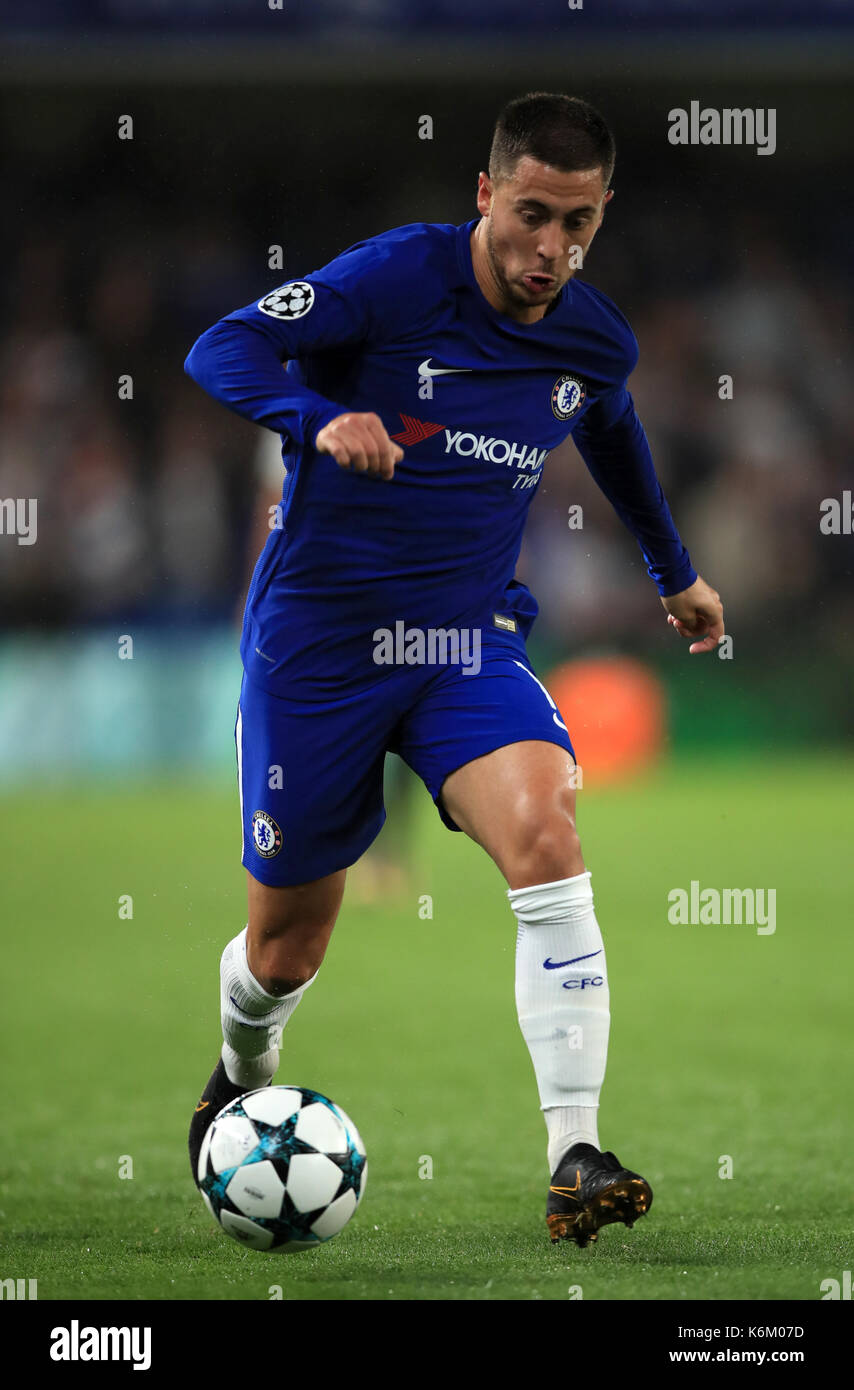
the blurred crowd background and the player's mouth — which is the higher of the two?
the blurred crowd background

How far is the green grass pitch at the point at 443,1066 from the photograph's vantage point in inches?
141

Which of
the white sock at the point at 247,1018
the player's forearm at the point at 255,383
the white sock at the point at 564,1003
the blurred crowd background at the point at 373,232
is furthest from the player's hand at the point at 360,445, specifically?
the blurred crowd background at the point at 373,232

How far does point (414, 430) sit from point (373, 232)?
12.6 metres

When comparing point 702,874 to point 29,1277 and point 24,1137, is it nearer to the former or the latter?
point 24,1137

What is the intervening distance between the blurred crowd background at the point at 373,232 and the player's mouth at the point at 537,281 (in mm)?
10942

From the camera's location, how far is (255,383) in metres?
3.40

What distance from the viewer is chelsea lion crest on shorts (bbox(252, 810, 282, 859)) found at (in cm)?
393

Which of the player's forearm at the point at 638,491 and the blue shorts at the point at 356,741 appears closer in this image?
the blue shorts at the point at 356,741

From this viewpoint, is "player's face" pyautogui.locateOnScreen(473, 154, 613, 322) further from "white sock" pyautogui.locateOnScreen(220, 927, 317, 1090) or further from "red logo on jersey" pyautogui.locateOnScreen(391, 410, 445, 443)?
"white sock" pyautogui.locateOnScreen(220, 927, 317, 1090)

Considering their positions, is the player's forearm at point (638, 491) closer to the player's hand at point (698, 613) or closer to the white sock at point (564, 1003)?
the player's hand at point (698, 613)

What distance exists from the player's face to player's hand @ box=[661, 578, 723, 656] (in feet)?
3.21
